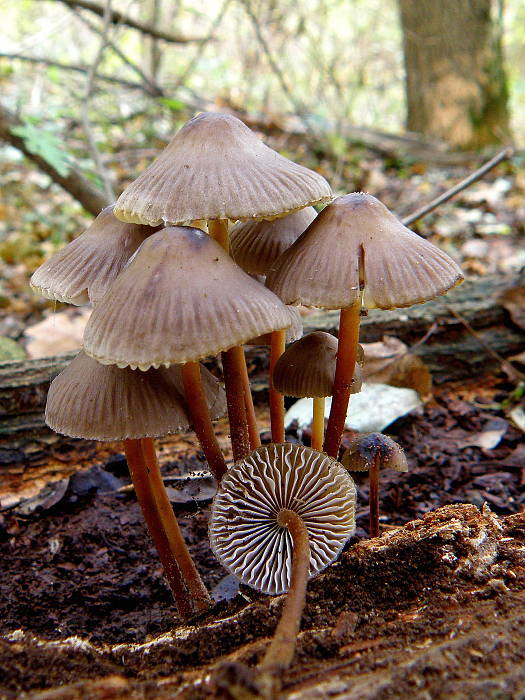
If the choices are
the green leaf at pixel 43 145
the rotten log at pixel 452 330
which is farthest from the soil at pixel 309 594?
the green leaf at pixel 43 145

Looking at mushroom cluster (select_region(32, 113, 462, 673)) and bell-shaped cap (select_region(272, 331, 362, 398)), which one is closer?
mushroom cluster (select_region(32, 113, 462, 673))

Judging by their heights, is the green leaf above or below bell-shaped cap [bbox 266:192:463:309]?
above

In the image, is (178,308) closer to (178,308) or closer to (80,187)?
(178,308)

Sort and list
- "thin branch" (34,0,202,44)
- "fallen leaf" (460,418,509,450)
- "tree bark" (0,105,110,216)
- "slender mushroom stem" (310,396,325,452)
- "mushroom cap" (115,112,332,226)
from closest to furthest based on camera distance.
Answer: "mushroom cap" (115,112,332,226)
"slender mushroom stem" (310,396,325,452)
"fallen leaf" (460,418,509,450)
"tree bark" (0,105,110,216)
"thin branch" (34,0,202,44)

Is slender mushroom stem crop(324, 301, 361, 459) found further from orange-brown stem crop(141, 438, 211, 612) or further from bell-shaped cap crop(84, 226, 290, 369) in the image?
orange-brown stem crop(141, 438, 211, 612)

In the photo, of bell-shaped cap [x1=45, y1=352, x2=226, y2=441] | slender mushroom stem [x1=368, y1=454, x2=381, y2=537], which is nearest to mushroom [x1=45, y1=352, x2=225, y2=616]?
bell-shaped cap [x1=45, y1=352, x2=226, y2=441]

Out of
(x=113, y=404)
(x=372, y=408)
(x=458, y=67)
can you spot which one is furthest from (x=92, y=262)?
(x=458, y=67)

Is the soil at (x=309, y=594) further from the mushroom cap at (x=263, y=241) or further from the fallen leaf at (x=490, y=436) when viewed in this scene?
the mushroom cap at (x=263, y=241)
